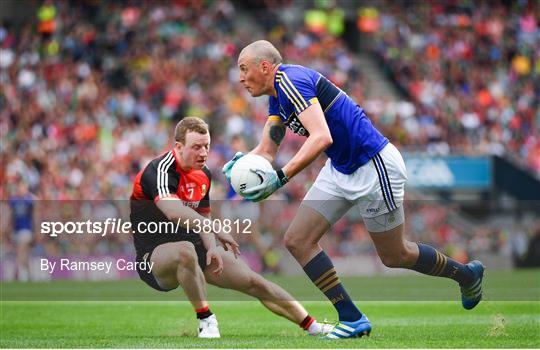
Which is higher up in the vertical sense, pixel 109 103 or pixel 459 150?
pixel 109 103

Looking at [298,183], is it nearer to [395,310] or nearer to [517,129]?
[517,129]

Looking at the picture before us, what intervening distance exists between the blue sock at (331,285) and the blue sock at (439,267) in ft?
2.07

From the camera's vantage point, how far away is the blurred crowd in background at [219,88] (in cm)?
2191

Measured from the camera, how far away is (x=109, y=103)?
24453 millimetres

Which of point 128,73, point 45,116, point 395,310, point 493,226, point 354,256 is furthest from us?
point 128,73

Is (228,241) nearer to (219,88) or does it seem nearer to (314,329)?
(314,329)

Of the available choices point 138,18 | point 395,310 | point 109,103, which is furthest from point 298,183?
point 395,310

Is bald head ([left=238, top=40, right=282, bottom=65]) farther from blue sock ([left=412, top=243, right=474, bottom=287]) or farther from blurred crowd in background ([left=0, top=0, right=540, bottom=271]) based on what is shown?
blurred crowd in background ([left=0, top=0, right=540, bottom=271])

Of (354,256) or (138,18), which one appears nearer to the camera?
(354,256)

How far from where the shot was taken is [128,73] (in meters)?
25.6

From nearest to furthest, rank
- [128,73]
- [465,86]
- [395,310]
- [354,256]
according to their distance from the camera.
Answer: [395,310] → [354,256] → [128,73] → [465,86]

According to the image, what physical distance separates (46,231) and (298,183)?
28.3 ft

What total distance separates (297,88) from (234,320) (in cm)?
372

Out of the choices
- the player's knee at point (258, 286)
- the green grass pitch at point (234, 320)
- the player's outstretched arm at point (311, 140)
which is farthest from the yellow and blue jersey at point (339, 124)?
the green grass pitch at point (234, 320)
